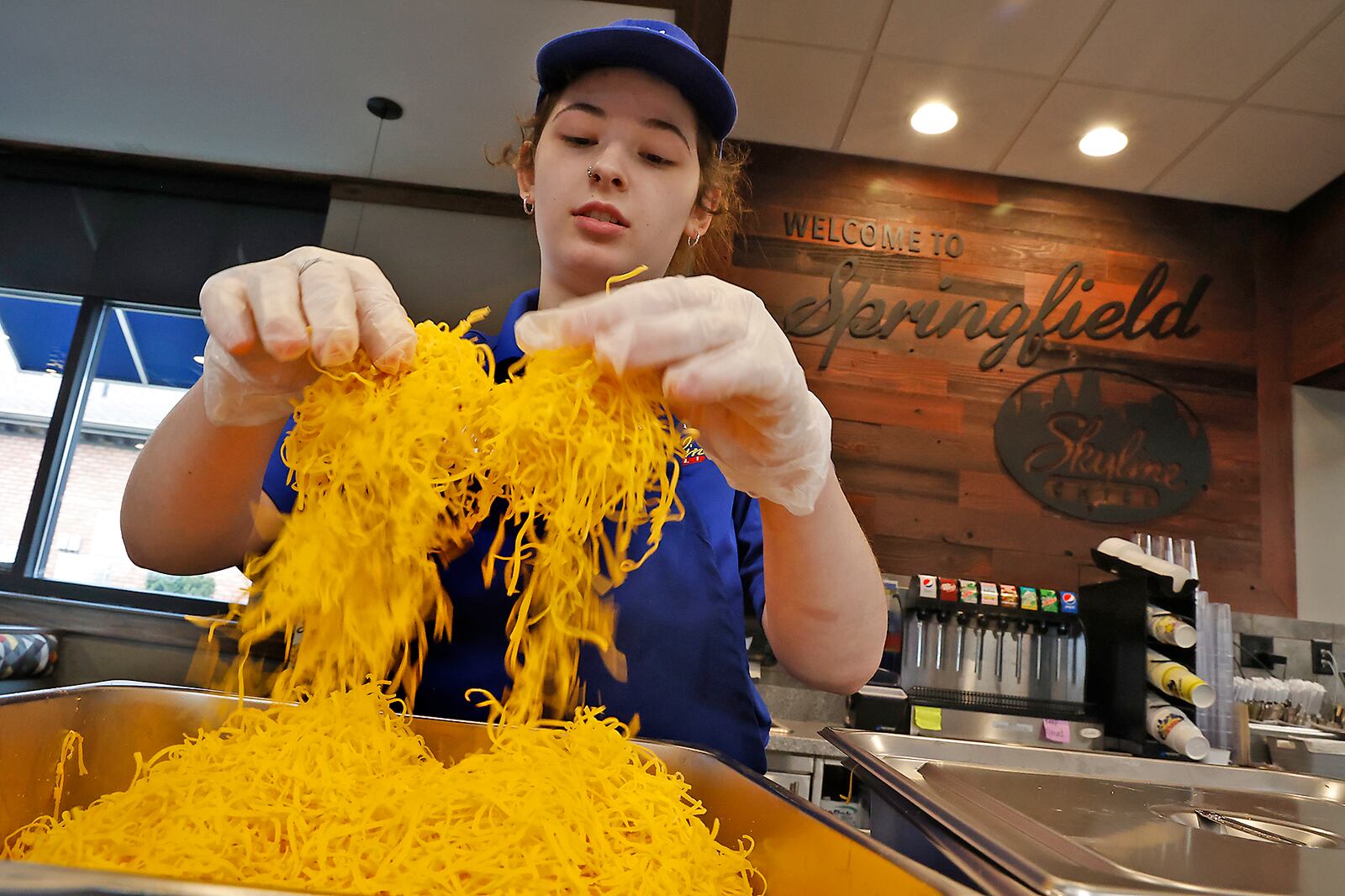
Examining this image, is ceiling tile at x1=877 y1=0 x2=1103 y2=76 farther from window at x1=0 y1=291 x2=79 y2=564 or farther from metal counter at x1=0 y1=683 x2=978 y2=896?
window at x1=0 y1=291 x2=79 y2=564

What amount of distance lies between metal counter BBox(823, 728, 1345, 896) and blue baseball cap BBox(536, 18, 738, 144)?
868 mm

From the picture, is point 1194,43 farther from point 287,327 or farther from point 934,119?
point 287,327

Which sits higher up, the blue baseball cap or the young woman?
the blue baseball cap

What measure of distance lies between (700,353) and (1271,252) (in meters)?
3.93

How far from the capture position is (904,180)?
3479mm

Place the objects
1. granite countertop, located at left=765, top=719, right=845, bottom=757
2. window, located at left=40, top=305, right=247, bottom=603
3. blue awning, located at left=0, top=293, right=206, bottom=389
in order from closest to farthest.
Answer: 1. granite countertop, located at left=765, top=719, right=845, bottom=757
2. window, located at left=40, top=305, right=247, bottom=603
3. blue awning, located at left=0, top=293, right=206, bottom=389

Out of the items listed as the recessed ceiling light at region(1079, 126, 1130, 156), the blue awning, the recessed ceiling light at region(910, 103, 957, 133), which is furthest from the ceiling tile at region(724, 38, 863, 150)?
the blue awning

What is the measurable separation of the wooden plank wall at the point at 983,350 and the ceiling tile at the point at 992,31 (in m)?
0.65

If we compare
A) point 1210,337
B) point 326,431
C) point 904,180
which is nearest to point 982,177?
point 904,180

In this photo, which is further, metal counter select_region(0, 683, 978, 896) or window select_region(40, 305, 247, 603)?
window select_region(40, 305, 247, 603)

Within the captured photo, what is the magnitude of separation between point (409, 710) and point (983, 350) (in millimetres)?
3040

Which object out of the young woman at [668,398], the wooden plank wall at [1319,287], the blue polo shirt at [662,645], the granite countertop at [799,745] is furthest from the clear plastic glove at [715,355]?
the wooden plank wall at [1319,287]

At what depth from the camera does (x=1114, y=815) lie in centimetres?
86

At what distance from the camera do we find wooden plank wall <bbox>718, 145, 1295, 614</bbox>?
10.6 ft
